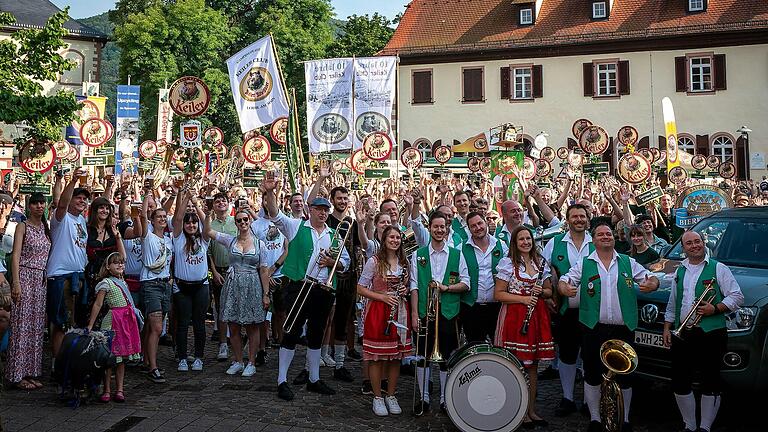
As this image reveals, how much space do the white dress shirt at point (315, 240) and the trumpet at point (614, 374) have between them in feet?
9.52

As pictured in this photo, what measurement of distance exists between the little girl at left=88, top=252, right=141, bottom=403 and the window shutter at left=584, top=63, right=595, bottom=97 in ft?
106

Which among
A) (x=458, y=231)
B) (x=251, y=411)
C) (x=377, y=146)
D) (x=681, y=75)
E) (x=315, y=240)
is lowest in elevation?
(x=251, y=411)

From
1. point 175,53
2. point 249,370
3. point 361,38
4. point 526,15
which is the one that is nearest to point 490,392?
point 249,370

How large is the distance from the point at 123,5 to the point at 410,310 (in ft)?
155

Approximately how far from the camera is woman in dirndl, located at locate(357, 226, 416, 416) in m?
6.84

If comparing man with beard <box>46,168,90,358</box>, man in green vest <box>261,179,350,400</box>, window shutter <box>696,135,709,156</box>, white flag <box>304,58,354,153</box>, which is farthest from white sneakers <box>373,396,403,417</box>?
window shutter <box>696,135,709,156</box>

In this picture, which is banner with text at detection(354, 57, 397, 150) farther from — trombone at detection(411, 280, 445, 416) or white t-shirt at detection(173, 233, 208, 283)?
trombone at detection(411, 280, 445, 416)

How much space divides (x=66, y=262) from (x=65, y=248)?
0.48ft

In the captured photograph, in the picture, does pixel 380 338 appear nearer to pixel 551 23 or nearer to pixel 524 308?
pixel 524 308

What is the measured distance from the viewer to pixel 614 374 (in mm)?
5938

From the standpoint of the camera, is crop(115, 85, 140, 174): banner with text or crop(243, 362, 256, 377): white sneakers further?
crop(115, 85, 140, 174): banner with text

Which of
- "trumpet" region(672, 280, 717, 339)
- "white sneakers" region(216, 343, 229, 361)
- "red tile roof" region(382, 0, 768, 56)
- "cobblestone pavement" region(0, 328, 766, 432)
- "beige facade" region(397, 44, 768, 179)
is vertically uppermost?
"red tile roof" region(382, 0, 768, 56)

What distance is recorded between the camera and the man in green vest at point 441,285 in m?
6.76

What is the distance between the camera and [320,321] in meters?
7.55
